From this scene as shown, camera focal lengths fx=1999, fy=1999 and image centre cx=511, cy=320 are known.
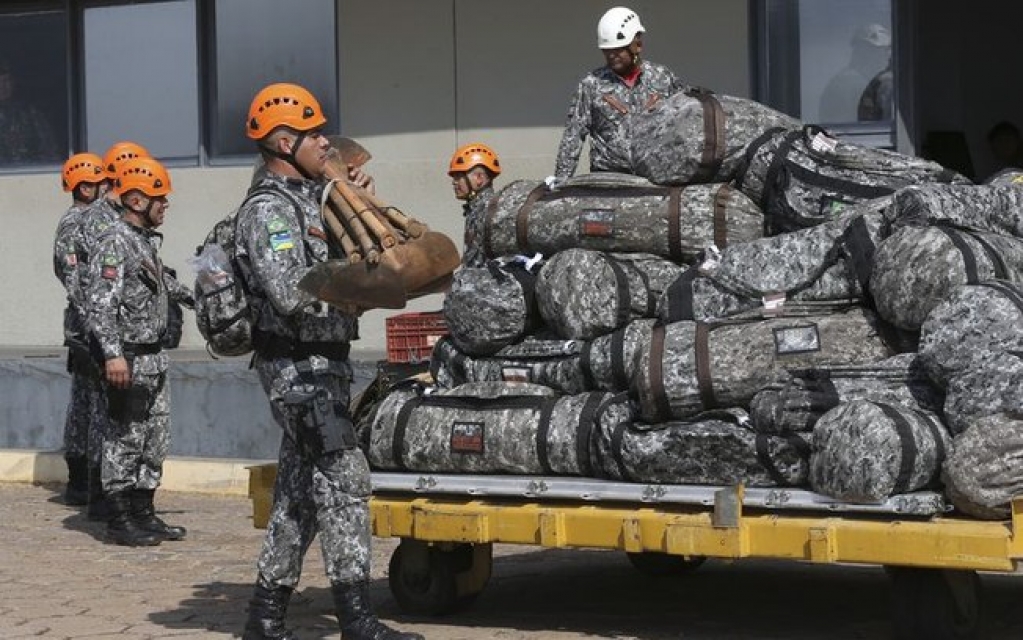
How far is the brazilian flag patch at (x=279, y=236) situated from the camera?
7.14 meters

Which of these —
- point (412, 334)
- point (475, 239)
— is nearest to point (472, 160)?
point (412, 334)

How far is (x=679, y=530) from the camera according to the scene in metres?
7.21

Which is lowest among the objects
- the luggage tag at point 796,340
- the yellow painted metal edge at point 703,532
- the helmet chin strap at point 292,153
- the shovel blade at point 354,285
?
the yellow painted metal edge at point 703,532

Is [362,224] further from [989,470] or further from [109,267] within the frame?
[109,267]

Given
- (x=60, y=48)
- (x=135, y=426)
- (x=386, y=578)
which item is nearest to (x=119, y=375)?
(x=135, y=426)

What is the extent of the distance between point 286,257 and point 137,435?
169 inches

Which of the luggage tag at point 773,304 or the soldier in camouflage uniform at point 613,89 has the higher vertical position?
the soldier in camouflage uniform at point 613,89

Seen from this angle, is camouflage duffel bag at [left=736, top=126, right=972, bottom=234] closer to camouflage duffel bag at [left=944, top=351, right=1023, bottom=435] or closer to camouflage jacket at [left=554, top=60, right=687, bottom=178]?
camouflage duffel bag at [left=944, top=351, right=1023, bottom=435]

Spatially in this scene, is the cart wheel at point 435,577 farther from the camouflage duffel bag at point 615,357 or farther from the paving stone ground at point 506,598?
the camouflage duffel bag at point 615,357

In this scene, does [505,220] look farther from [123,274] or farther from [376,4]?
[376,4]

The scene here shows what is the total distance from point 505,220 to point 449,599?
1625 mm

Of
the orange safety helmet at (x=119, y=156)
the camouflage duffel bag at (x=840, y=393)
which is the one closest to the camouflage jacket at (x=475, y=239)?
the camouflage duffel bag at (x=840, y=393)

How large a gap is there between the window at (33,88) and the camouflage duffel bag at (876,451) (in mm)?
10900

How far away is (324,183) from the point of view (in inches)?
293
